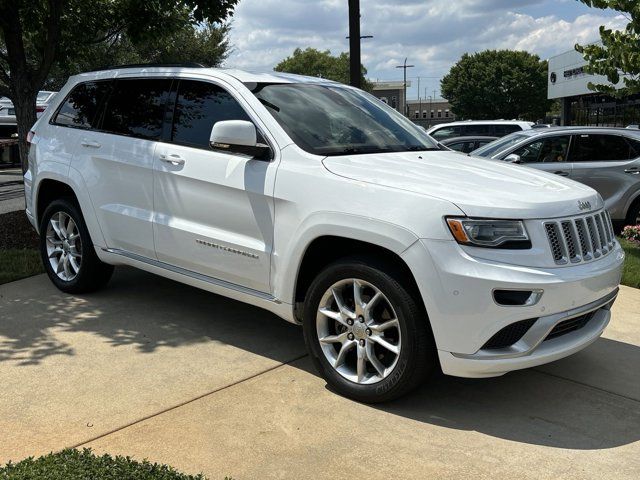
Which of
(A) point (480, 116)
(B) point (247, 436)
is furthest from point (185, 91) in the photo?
(A) point (480, 116)

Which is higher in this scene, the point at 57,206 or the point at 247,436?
the point at 57,206

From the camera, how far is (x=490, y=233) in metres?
3.43

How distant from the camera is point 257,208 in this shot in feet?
13.8

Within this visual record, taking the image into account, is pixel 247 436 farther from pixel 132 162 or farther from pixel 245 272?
pixel 132 162

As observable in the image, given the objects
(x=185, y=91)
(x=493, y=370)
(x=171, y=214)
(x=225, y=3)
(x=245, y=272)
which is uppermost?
(x=225, y=3)

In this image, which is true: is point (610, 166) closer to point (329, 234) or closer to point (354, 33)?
point (354, 33)

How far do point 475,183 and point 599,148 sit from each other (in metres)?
6.87

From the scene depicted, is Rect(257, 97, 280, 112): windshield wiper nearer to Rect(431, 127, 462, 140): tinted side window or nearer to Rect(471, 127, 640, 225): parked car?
Rect(471, 127, 640, 225): parked car

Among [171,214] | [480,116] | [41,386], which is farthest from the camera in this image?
[480,116]

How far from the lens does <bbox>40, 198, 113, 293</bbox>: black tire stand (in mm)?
5539

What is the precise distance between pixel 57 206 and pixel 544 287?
4.12 metres

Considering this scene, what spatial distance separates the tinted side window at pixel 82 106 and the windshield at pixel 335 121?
5.75 ft

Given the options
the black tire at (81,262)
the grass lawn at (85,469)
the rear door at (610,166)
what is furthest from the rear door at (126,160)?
the rear door at (610,166)

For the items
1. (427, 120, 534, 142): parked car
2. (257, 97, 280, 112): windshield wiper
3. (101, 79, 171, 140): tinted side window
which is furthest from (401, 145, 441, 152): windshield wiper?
(427, 120, 534, 142): parked car
